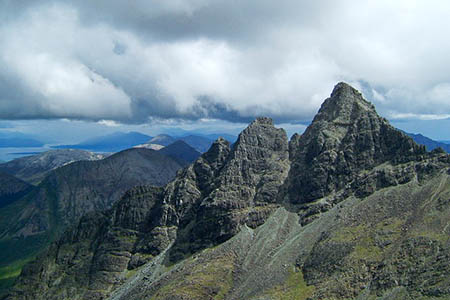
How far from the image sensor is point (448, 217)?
632ft

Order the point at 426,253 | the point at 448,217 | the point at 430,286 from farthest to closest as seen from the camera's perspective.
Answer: the point at 448,217, the point at 426,253, the point at 430,286

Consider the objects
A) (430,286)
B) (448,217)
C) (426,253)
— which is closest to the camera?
(430,286)

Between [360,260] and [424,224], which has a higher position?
[424,224]

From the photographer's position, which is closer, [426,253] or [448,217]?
[426,253]

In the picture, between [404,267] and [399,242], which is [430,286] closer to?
[404,267]

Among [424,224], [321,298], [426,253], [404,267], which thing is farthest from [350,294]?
[424,224]

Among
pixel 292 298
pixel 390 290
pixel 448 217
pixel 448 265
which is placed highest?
pixel 448 217

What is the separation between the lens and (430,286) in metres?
164

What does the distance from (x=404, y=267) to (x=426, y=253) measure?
11.9m

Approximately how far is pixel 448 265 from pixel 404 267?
735 inches

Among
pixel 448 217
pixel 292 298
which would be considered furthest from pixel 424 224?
pixel 292 298

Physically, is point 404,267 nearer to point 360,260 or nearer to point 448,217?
point 360,260

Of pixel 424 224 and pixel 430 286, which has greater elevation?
pixel 424 224

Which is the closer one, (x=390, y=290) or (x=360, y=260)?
(x=390, y=290)
